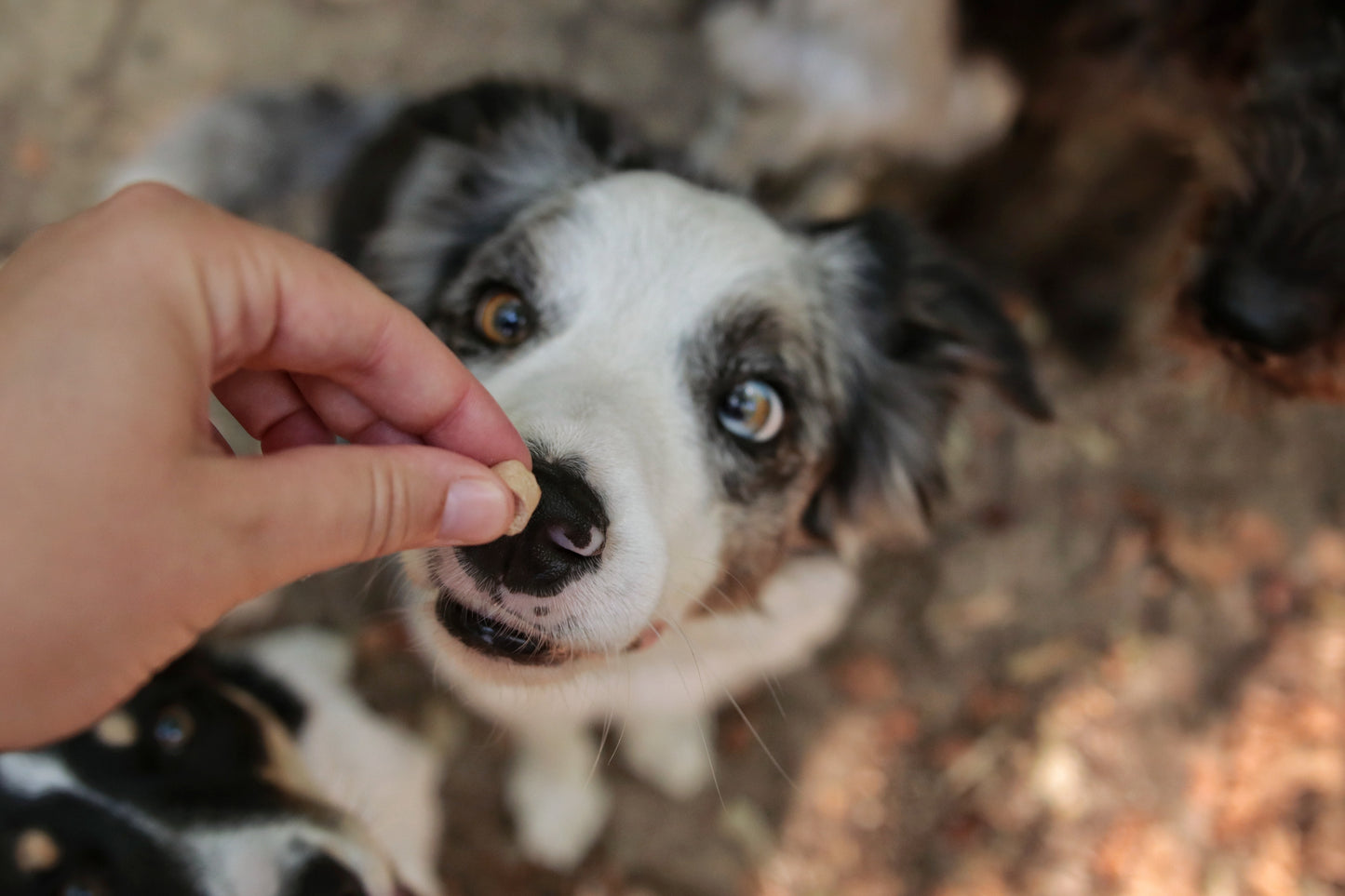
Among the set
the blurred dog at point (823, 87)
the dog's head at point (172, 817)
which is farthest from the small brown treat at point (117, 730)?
the blurred dog at point (823, 87)

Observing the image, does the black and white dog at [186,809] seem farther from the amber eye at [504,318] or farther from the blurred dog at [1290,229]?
the blurred dog at [1290,229]

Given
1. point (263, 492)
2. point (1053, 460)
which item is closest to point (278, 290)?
point (263, 492)

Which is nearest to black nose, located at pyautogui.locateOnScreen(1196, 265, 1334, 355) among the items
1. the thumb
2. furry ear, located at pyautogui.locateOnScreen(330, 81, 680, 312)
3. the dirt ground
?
the dirt ground

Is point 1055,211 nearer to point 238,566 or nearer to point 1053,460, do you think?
point 1053,460

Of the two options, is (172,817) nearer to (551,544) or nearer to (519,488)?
(551,544)

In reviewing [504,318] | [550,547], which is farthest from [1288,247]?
[550,547]

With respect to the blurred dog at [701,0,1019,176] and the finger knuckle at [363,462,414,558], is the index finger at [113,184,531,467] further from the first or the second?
the blurred dog at [701,0,1019,176]

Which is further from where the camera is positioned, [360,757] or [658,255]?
[360,757]
